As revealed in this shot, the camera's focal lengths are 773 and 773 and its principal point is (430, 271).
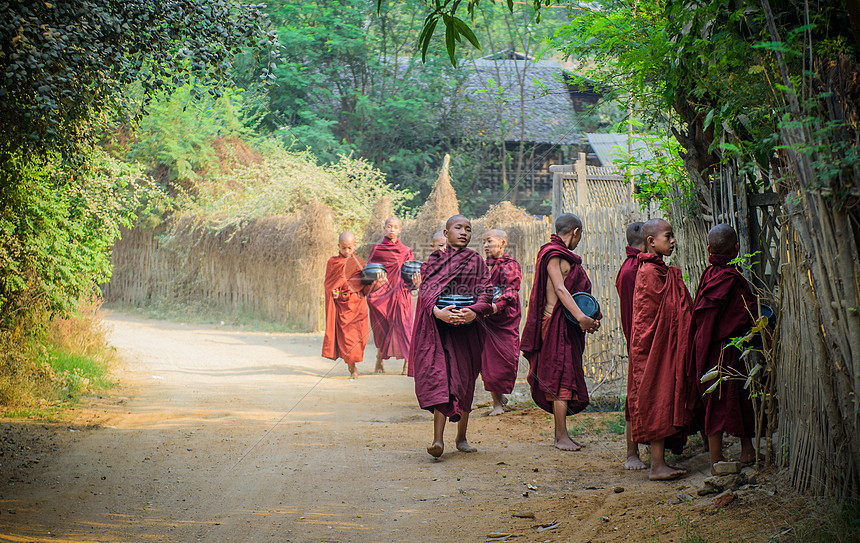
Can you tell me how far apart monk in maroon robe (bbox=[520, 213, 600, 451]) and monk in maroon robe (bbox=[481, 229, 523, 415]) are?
789 mm

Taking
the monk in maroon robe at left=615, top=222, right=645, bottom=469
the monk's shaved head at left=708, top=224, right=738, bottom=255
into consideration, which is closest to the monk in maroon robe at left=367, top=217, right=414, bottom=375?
the monk in maroon robe at left=615, top=222, right=645, bottom=469

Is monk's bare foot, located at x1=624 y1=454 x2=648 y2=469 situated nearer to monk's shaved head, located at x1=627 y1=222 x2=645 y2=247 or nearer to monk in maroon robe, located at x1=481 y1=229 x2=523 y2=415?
monk's shaved head, located at x1=627 y1=222 x2=645 y2=247

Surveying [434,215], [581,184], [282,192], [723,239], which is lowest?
[723,239]

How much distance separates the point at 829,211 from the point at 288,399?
22.9 feet

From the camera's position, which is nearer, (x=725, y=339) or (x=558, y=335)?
(x=725, y=339)

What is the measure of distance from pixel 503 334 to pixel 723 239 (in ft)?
10.2

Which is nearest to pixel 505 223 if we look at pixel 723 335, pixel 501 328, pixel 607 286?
pixel 607 286

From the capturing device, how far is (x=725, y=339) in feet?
15.2

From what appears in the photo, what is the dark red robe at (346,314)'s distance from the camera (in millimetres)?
10977

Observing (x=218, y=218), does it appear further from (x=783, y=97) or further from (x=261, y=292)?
(x=783, y=97)

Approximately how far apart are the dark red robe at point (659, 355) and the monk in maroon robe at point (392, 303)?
6.17 metres

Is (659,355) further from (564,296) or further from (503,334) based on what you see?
(503,334)

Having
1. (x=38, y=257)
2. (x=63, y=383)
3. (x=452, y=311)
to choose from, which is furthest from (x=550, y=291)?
(x=63, y=383)

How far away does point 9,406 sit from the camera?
7.47 m
